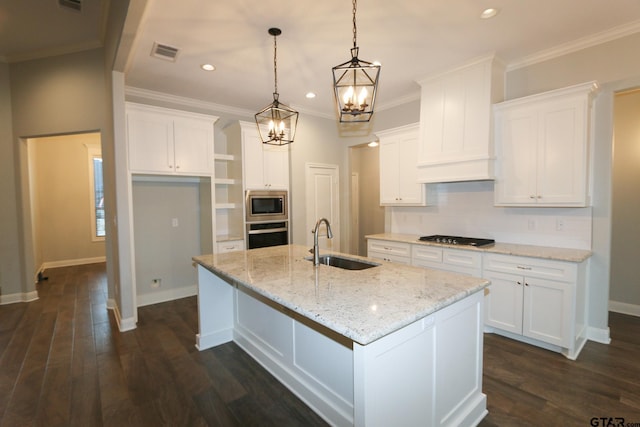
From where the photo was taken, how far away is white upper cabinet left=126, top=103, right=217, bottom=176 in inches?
143

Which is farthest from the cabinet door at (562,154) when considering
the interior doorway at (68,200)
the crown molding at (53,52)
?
the interior doorway at (68,200)

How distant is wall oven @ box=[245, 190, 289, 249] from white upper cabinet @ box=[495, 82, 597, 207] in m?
2.93

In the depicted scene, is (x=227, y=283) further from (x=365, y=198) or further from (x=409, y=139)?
(x=365, y=198)

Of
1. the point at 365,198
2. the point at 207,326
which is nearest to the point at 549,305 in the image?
the point at 207,326

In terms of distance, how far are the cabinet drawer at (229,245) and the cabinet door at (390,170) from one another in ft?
7.30

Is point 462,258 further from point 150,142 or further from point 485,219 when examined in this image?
point 150,142

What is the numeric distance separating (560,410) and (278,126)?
3047 millimetres

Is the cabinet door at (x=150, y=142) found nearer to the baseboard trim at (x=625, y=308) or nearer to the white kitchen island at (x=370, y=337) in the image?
the white kitchen island at (x=370, y=337)

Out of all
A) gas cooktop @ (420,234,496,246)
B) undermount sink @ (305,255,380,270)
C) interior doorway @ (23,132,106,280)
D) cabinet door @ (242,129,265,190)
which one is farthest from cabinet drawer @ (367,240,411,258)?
interior doorway @ (23,132,106,280)

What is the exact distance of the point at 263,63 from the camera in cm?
339

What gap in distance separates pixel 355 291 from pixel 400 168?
9.68 ft

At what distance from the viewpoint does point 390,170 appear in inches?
174

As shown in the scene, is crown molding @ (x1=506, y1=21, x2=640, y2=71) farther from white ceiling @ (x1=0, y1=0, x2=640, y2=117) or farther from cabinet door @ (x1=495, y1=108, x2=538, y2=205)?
cabinet door @ (x1=495, y1=108, x2=538, y2=205)

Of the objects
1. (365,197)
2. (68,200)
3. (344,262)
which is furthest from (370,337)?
(68,200)
